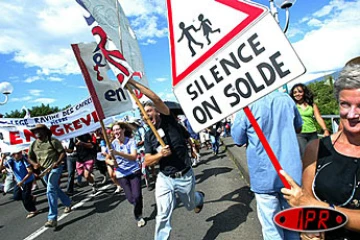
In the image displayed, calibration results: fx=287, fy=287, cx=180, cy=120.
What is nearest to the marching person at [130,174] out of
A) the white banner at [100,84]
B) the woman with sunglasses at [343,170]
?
the white banner at [100,84]

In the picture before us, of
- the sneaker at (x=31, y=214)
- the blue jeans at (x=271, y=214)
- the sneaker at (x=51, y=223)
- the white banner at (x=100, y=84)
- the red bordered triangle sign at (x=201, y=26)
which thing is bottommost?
the blue jeans at (x=271, y=214)

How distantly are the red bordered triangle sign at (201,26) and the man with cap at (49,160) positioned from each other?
425 cm

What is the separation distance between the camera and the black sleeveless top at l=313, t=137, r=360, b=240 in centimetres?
133

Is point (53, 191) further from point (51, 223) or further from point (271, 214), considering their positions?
point (271, 214)

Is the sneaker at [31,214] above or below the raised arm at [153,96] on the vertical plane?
below

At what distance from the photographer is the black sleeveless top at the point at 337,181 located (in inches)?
52.2

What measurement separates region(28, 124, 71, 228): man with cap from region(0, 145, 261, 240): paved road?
0.43 metres

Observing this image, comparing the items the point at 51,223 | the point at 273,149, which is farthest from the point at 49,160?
the point at 273,149

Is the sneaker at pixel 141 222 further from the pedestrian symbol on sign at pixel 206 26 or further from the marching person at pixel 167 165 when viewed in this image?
the pedestrian symbol on sign at pixel 206 26

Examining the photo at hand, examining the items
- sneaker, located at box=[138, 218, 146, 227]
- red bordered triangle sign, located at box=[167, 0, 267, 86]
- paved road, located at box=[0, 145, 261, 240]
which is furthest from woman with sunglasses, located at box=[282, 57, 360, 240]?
sneaker, located at box=[138, 218, 146, 227]

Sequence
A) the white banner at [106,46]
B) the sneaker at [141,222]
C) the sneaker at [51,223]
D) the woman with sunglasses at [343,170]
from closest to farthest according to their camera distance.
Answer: the woman with sunglasses at [343,170]
the white banner at [106,46]
the sneaker at [141,222]
the sneaker at [51,223]

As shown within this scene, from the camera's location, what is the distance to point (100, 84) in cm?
359

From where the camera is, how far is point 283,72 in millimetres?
1386

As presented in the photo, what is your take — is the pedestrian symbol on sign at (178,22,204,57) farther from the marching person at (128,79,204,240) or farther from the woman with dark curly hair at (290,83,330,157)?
the woman with dark curly hair at (290,83,330,157)
